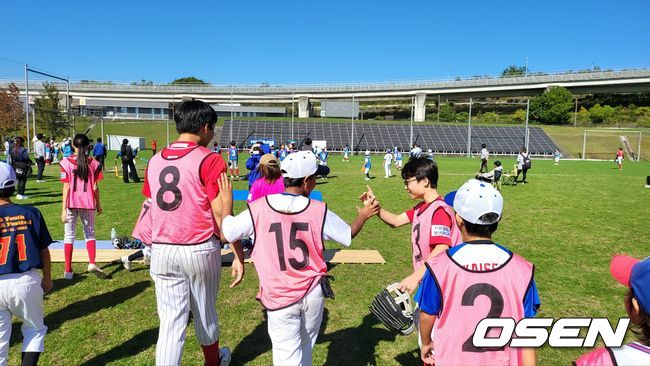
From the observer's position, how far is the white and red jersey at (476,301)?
2.14 metres

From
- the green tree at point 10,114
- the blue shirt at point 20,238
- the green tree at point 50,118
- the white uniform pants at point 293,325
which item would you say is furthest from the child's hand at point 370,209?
the green tree at point 10,114

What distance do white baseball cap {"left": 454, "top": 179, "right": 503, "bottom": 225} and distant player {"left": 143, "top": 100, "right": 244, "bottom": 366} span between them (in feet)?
6.17

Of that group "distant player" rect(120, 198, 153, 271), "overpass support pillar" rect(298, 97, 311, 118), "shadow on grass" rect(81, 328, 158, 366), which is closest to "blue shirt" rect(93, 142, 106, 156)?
"distant player" rect(120, 198, 153, 271)

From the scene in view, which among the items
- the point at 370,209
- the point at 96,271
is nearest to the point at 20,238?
the point at 370,209

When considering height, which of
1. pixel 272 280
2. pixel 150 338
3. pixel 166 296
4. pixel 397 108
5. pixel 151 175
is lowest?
pixel 150 338

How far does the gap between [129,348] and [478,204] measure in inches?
167

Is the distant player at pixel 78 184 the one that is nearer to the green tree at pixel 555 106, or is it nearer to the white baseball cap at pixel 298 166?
the white baseball cap at pixel 298 166

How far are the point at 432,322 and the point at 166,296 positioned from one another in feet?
6.93

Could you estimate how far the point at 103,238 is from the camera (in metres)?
8.98

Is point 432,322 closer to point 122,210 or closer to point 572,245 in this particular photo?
point 572,245

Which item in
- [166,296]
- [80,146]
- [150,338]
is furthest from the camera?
[80,146]

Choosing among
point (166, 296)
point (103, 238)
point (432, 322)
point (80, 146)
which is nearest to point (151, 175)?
point (166, 296)

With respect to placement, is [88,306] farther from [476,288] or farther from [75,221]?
[476,288]

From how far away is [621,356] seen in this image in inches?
61.1
